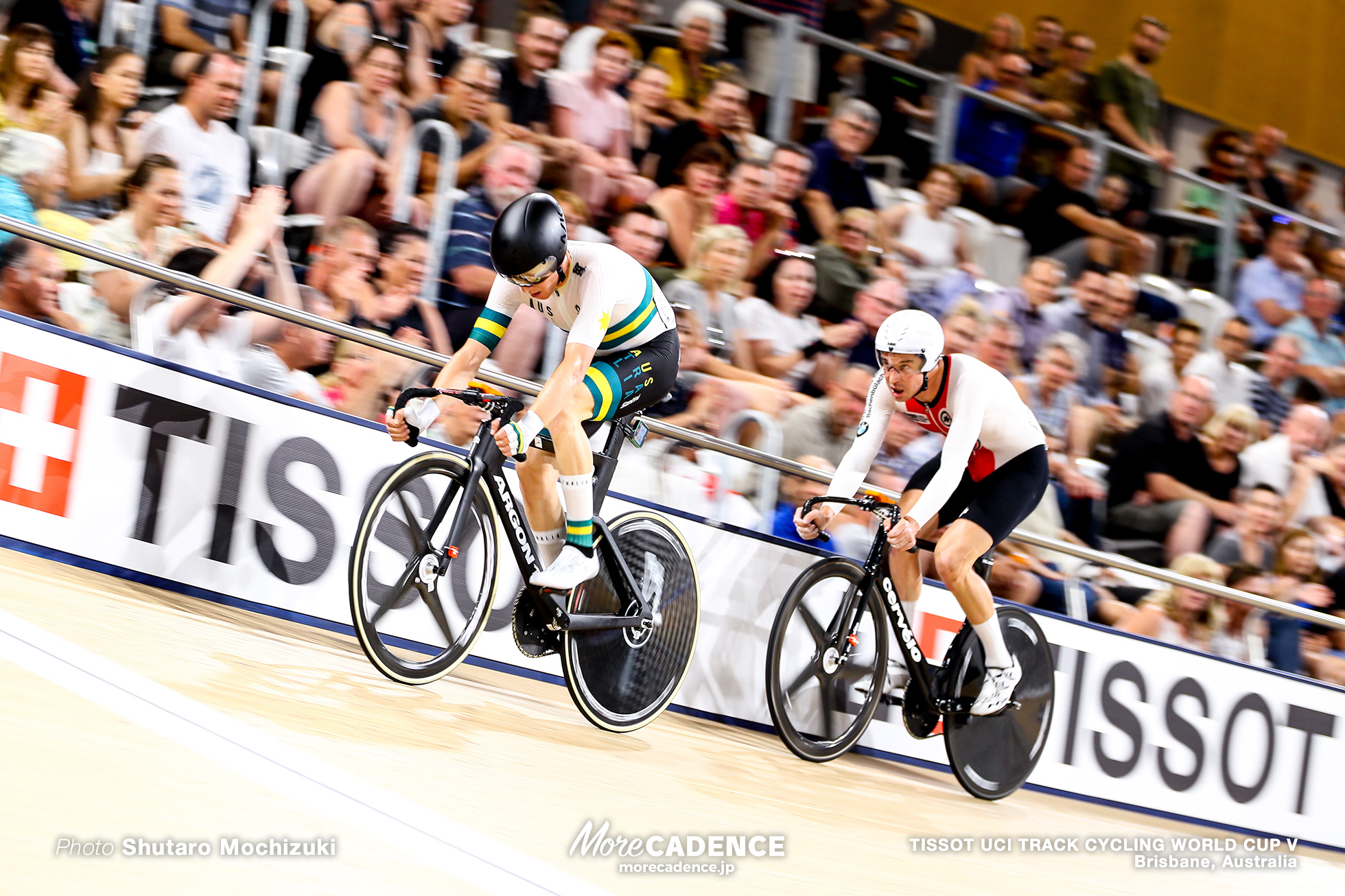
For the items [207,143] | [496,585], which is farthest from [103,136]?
[496,585]

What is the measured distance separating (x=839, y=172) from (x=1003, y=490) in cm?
351

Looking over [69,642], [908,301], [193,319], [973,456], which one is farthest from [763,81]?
[69,642]

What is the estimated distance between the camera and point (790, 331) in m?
7.28

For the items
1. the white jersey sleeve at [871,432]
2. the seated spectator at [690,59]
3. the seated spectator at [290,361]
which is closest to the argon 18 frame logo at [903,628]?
the white jersey sleeve at [871,432]

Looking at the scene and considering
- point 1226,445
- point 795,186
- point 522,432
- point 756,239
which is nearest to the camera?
point 522,432

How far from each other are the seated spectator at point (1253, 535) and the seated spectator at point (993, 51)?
354 centimetres

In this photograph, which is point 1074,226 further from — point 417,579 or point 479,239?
point 417,579

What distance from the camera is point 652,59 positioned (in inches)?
317

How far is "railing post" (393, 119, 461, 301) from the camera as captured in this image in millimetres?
6340

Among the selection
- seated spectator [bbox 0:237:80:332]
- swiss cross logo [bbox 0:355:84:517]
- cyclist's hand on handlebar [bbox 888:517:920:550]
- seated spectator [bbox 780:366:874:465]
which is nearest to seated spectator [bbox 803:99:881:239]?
seated spectator [bbox 780:366:874:465]

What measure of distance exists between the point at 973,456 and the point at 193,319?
10.3 ft

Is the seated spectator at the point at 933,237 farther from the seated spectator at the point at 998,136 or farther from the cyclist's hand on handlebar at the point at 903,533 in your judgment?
the cyclist's hand on handlebar at the point at 903,533

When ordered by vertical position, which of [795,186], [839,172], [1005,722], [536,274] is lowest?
[1005,722]

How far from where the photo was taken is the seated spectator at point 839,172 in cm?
811
